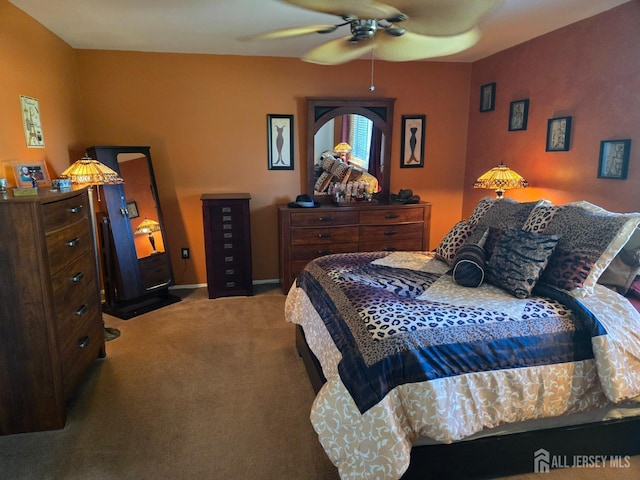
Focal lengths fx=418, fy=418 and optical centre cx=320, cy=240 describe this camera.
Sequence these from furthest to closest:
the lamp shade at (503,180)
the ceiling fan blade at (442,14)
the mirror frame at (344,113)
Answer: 1. the mirror frame at (344,113)
2. the lamp shade at (503,180)
3. the ceiling fan blade at (442,14)

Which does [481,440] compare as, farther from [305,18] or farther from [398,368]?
[305,18]

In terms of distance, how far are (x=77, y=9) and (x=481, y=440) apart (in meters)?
3.54

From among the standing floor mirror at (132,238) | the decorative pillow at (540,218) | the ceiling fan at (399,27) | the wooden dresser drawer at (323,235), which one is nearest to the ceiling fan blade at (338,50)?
the ceiling fan at (399,27)

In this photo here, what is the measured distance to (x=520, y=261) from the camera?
2.19 m

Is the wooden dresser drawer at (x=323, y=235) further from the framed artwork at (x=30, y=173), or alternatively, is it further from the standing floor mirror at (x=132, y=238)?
the framed artwork at (x=30, y=173)

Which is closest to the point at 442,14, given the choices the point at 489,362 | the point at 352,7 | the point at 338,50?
the point at 352,7

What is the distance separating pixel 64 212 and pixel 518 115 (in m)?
3.75

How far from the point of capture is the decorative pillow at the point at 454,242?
8.91ft

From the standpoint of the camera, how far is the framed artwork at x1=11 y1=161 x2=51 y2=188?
269 cm

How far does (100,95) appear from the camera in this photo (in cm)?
398

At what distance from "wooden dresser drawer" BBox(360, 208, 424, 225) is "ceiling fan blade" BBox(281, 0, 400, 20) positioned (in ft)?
Result: 7.89

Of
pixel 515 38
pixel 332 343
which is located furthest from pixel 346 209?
pixel 332 343
